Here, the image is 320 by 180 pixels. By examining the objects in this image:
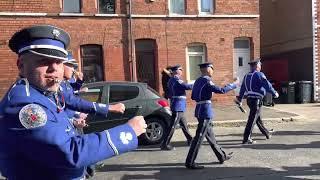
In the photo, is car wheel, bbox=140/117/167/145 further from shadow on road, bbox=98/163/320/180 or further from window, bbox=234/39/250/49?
window, bbox=234/39/250/49

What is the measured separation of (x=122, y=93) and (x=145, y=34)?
29.5 ft

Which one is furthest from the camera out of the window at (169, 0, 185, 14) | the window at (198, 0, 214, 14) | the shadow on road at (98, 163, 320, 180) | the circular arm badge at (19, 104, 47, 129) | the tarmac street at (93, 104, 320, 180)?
the window at (198, 0, 214, 14)

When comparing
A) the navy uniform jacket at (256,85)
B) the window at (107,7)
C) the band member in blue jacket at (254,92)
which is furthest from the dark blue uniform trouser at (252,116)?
the window at (107,7)

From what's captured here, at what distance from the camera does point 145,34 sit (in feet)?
66.4

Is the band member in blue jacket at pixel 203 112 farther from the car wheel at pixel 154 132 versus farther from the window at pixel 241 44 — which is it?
the window at pixel 241 44

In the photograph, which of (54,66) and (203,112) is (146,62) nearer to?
(203,112)

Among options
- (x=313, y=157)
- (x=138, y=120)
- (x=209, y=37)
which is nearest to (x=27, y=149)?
(x=138, y=120)

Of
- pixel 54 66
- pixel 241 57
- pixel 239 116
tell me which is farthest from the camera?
pixel 241 57

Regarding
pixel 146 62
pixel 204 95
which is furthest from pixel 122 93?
pixel 146 62

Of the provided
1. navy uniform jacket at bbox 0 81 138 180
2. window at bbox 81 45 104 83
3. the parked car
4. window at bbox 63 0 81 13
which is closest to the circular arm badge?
navy uniform jacket at bbox 0 81 138 180

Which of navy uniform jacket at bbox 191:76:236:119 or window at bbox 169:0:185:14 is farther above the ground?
window at bbox 169:0:185:14

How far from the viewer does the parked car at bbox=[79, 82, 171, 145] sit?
11281mm

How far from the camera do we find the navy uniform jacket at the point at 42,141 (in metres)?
2.24

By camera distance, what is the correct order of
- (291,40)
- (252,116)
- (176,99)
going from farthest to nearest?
(291,40) → (252,116) → (176,99)
